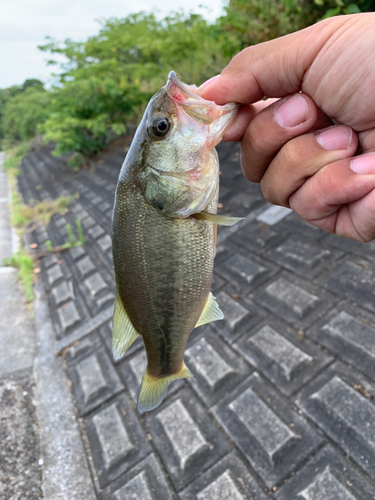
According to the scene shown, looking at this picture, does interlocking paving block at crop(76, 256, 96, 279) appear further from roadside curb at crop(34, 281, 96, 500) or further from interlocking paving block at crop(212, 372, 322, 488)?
interlocking paving block at crop(212, 372, 322, 488)

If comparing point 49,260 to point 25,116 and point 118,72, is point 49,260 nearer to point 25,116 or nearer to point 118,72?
point 118,72

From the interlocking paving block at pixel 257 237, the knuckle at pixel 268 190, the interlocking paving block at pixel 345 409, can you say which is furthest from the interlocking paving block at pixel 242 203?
the knuckle at pixel 268 190

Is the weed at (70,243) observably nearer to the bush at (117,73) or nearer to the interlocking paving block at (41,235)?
the interlocking paving block at (41,235)

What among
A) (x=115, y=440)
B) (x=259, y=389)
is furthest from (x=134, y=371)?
(x=259, y=389)

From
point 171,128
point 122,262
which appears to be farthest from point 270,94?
point 122,262

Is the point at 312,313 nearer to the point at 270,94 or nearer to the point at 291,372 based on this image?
the point at 291,372

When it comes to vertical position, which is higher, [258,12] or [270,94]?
[258,12]
